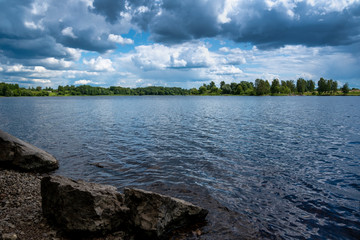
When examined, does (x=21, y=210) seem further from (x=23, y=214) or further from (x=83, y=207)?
(x=83, y=207)

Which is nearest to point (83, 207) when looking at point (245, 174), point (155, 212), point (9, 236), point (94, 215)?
point (94, 215)

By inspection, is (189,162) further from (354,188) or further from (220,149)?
(354,188)

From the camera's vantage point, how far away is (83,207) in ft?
28.5

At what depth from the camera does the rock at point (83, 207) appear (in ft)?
28.1

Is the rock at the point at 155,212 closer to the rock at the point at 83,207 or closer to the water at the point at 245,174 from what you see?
the rock at the point at 83,207

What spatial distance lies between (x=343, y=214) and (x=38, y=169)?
19138mm

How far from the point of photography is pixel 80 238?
28.1 ft

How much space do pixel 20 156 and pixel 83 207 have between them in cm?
1070

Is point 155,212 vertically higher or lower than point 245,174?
higher

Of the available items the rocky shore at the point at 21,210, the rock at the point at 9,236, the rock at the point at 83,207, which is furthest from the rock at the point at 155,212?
the rock at the point at 9,236

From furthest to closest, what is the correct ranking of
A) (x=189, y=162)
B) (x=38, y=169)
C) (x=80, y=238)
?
1. (x=189, y=162)
2. (x=38, y=169)
3. (x=80, y=238)

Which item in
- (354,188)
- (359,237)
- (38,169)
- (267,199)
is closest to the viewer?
(359,237)

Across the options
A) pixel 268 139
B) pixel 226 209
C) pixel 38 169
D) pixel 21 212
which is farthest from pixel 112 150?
pixel 268 139

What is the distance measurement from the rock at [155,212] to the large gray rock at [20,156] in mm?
10832
